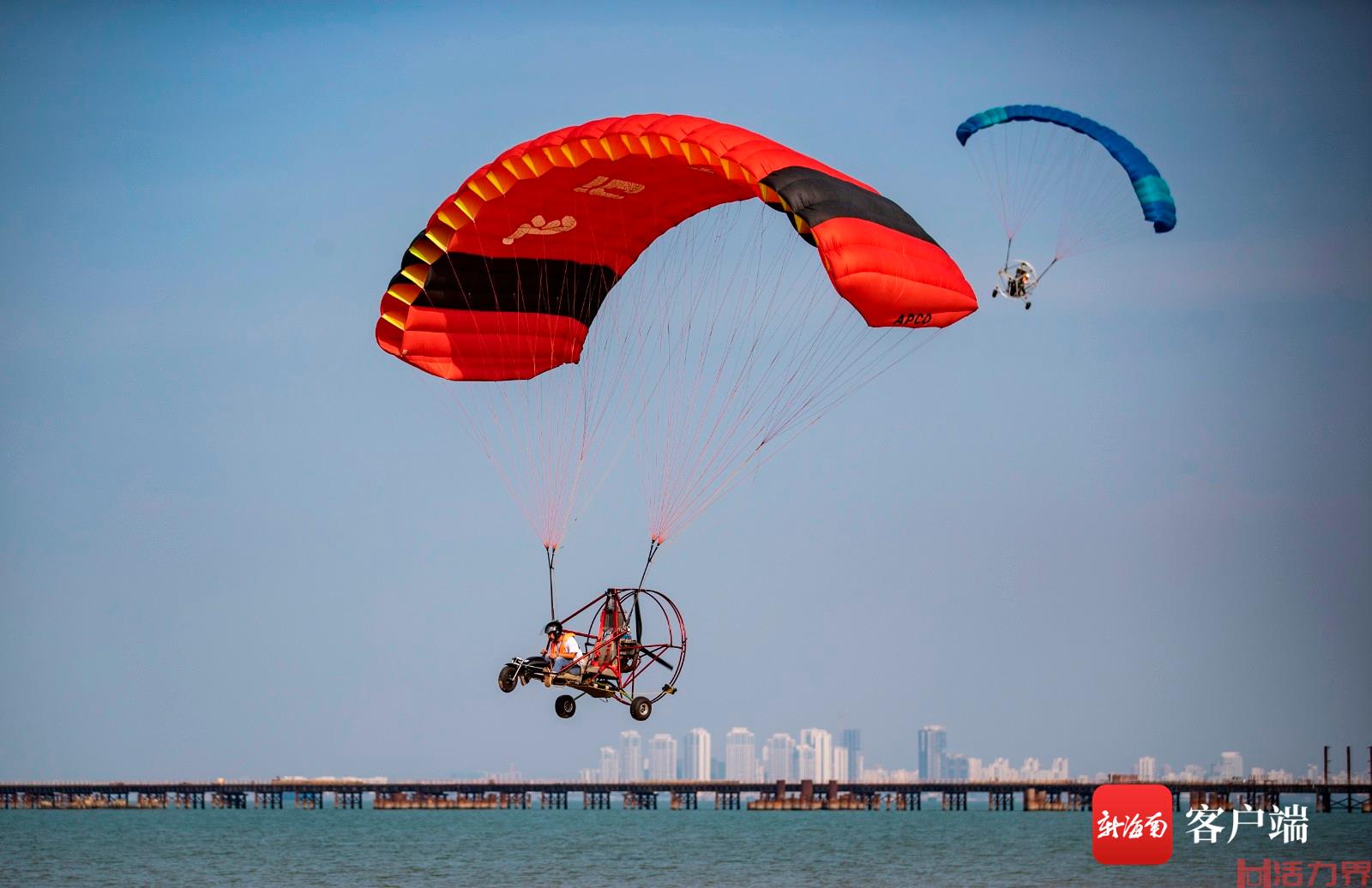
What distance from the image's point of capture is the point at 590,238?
21.1 m

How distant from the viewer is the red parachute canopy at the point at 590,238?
1731 centimetres

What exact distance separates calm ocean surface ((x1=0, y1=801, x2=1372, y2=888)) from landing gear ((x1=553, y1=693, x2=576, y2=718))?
69.8ft

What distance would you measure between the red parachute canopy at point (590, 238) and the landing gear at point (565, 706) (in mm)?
4366

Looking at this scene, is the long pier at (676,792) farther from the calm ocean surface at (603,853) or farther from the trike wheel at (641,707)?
the trike wheel at (641,707)

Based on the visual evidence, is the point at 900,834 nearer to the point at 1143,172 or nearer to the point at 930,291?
the point at 1143,172

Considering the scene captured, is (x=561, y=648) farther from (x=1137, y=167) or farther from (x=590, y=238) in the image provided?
(x=1137, y=167)

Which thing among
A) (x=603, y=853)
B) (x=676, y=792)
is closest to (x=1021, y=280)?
(x=603, y=853)

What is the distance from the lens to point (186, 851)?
2178 inches

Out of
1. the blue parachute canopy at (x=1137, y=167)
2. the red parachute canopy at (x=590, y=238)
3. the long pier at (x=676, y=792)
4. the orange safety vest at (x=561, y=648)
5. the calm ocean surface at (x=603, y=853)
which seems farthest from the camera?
the long pier at (x=676, y=792)

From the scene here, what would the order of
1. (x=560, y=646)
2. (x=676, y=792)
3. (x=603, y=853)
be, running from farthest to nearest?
(x=676, y=792), (x=603, y=853), (x=560, y=646)

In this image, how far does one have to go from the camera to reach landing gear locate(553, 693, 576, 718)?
60.8 feet

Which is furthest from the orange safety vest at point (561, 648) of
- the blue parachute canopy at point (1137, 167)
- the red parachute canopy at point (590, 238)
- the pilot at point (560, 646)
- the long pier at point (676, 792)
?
the long pier at point (676, 792)

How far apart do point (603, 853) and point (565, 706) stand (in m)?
35.5

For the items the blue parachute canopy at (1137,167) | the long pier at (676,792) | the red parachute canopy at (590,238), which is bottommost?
the long pier at (676,792)
